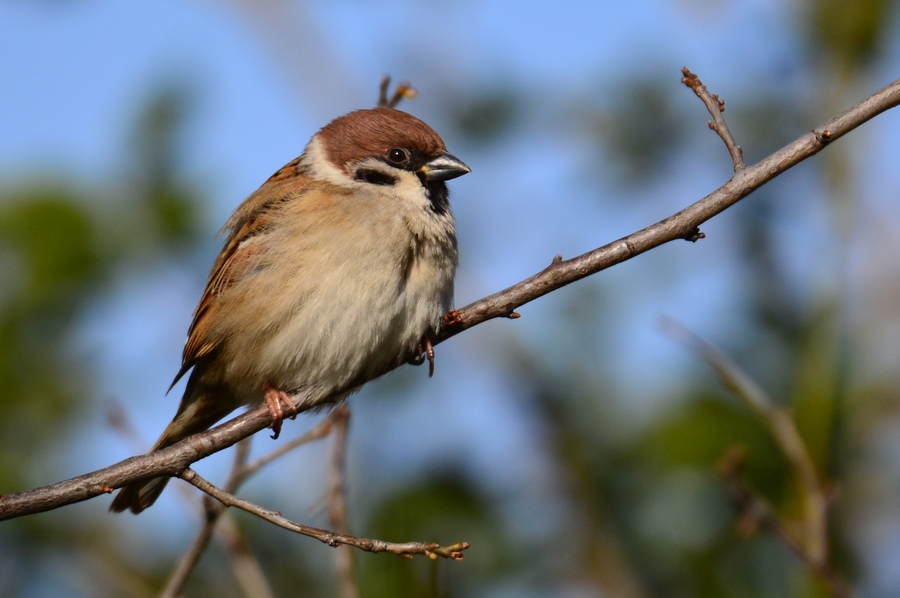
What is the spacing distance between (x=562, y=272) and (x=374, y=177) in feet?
4.10

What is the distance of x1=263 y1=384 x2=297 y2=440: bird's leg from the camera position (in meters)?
3.65

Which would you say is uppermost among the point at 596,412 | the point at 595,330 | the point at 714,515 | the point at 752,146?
the point at 752,146

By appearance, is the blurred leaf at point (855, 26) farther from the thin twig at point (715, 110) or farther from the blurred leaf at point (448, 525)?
the blurred leaf at point (448, 525)

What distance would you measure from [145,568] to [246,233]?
1.51 meters

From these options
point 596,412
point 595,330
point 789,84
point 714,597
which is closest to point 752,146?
point 789,84

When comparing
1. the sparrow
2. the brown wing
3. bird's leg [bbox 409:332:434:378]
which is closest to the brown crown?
the sparrow

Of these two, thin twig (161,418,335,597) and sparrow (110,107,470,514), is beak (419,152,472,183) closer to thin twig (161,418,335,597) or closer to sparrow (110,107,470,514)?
sparrow (110,107,470,514)

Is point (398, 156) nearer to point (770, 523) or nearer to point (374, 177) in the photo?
point (374, 177)

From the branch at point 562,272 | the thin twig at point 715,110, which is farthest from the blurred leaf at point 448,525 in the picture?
the thin twig at point 715,110

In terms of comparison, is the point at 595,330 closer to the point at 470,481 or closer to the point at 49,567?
the point at 470,481

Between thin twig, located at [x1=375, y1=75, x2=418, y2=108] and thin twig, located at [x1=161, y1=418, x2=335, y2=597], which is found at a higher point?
thin twig, located at [x1=375, y1=75, x2=418, y2=108]

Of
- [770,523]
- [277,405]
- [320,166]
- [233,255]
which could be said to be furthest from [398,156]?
[770,523]

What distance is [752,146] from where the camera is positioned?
573cm

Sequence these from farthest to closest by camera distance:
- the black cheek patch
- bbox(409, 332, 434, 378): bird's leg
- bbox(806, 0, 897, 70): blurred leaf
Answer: bbox(806, 0, 897, 70): blurred leaf
the black cheek patch
bbox(409, 332, 434, 378): bird's leg
